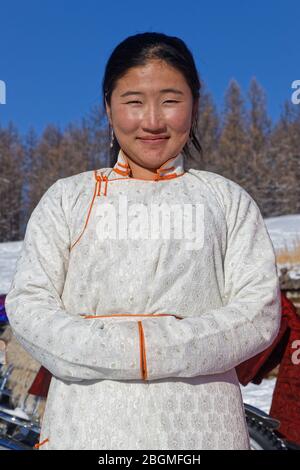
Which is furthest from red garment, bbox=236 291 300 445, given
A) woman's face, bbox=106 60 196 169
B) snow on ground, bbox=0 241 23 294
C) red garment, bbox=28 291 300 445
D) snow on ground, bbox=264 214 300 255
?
snow on ground, bbox=264 214 300 255

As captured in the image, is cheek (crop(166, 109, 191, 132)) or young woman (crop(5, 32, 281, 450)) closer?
young woman (crop(5, 32, 281, 450))

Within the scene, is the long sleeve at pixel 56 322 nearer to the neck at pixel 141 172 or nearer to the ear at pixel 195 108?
the neck at pixel 141 172

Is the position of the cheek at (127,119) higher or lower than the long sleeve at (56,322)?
higher

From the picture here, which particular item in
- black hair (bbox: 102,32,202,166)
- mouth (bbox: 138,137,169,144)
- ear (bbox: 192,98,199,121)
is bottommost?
mouth (bbox: 138,137,169,144)

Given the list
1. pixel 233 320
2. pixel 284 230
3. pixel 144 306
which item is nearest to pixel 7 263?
pixel 284 230

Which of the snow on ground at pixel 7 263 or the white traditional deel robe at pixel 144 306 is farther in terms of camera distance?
the snow on ground at pixel 7 263

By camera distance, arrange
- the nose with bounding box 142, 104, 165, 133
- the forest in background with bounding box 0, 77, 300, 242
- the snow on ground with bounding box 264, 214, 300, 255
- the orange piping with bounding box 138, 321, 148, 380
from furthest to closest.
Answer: the forest in background with bounding box 0, 77, 300, 242 < the snow on ground with bounding box 264, 214, 300, 255 < the nose with bounding box 142, 104, 165, 133 < the orange piping with bounding box 138, 321, 148, 380

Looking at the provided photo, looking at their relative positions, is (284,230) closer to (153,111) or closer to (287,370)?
(287,370)

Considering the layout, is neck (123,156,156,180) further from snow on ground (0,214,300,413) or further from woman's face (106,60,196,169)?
snow on ground (0,214,300,413)

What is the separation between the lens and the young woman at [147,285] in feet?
3.71

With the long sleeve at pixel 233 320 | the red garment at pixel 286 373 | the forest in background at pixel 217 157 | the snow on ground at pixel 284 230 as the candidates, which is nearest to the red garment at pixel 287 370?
the red garment at pixel 286 373

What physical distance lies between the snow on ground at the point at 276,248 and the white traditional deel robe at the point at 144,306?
3213 millimetres

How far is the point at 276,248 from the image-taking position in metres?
7.71

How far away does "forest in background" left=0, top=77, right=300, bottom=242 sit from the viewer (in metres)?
24.0
